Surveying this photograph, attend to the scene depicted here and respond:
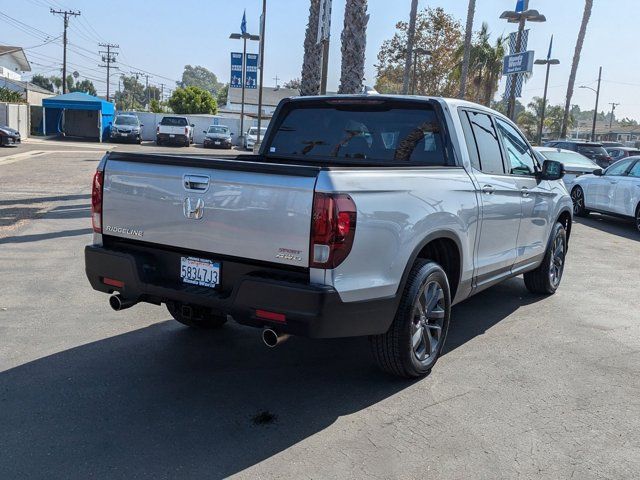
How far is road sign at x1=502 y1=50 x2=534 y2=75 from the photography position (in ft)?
70.5

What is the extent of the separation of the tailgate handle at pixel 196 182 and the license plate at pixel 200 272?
0.45 metres

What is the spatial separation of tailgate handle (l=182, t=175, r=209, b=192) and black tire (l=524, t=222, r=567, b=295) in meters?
4.34

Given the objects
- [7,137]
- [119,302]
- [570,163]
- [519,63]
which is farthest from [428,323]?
[7,137]

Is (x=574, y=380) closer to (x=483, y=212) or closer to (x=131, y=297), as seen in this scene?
(x=483, y=212)

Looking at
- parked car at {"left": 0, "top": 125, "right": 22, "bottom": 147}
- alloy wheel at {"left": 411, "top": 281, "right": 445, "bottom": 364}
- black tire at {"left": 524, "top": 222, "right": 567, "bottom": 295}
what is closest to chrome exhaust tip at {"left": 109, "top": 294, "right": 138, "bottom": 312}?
alloy wheel at {"left": 411, "top": 281, "right": 445, "bottom": 364}

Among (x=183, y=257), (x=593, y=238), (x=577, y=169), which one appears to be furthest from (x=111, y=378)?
(x=577, y=169)

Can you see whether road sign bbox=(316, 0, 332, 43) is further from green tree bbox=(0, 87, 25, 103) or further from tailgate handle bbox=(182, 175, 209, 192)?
green tree bbox=(0, 87, 25, 103)

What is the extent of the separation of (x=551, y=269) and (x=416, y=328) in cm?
331

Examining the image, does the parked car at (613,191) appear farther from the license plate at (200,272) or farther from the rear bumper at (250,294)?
the license plate at (200,272)

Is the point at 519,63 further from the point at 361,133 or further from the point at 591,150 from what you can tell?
the point at 361,133

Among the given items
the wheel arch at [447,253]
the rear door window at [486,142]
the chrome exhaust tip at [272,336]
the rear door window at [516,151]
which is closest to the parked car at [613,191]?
the rear door window at [516,151]

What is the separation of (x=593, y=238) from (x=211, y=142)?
31.3 meters

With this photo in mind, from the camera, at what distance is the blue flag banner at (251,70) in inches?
1558

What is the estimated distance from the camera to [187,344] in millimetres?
5172
